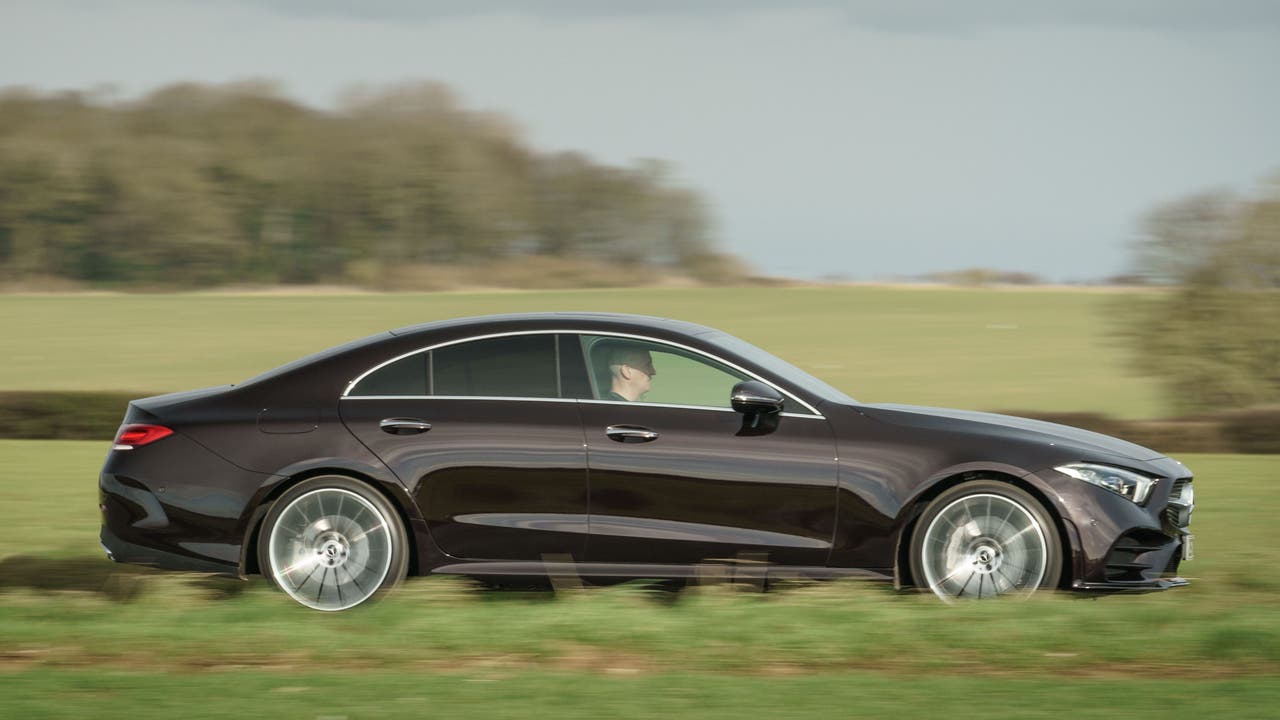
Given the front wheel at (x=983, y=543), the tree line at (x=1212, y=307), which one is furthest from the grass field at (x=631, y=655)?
the tree line at (x=1212, y=307)

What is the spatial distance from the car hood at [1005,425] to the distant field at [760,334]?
14.8 metres

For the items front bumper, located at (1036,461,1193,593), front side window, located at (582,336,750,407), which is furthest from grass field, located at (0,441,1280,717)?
front side window, located at (582,336,750,407)

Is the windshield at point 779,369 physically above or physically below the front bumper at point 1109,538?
above

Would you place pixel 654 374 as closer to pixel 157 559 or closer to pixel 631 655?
pixel 631 655

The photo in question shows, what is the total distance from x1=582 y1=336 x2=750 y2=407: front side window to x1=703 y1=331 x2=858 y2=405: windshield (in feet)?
0.57

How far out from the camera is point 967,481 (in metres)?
6.85

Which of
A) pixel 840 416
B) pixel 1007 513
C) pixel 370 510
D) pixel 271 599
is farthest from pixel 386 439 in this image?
pixel 1007 513

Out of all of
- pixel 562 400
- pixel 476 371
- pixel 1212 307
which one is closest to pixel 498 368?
pixel 476 371

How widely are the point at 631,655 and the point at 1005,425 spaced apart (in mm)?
2297

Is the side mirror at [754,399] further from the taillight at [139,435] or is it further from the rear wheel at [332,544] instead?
the taillight at [139,435]

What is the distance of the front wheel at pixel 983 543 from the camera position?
6.78m

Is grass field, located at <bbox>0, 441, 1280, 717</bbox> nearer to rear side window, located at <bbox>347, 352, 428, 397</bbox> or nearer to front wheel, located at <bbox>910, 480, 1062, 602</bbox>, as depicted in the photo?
front wheel, located at <bbox>910, 480, 1062, 602</bbox>

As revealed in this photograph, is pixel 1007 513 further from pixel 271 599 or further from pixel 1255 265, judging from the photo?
pixel 1255 265

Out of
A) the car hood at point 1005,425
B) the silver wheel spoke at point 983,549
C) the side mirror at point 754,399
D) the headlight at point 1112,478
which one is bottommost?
the silver wheel spoke at point 983,549
